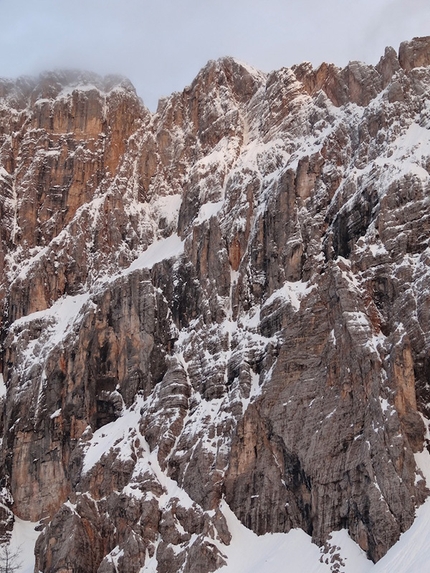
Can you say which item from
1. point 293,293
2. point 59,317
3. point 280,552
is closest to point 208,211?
point 293,293

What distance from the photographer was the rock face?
286ft

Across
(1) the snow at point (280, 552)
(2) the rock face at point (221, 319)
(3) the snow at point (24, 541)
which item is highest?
(2) the rock face at point (221, 319)

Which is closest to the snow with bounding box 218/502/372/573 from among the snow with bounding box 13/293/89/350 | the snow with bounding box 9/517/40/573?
the snow with bounding box 9/517/40/573

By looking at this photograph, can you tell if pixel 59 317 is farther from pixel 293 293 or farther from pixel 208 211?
pixel 293 293

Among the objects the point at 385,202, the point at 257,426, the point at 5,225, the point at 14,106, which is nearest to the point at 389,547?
the point at 257,426

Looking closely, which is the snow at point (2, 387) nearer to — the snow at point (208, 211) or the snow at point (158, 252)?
the snow at point (158, 252)

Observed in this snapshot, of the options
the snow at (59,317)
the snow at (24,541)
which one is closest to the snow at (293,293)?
the snow at (59,317)

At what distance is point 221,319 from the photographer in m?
109

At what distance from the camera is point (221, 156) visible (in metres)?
131

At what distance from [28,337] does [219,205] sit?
32.7 metres

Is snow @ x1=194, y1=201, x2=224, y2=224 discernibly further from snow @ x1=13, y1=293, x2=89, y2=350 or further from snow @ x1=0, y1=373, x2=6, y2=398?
snow @ x1=0, y1=373, x2=6, y2=398

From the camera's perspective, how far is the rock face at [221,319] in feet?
286

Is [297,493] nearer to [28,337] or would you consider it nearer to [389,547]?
[389,547]

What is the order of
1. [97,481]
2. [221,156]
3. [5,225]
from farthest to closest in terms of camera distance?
[5,225] → [221,156] → [97,481]
